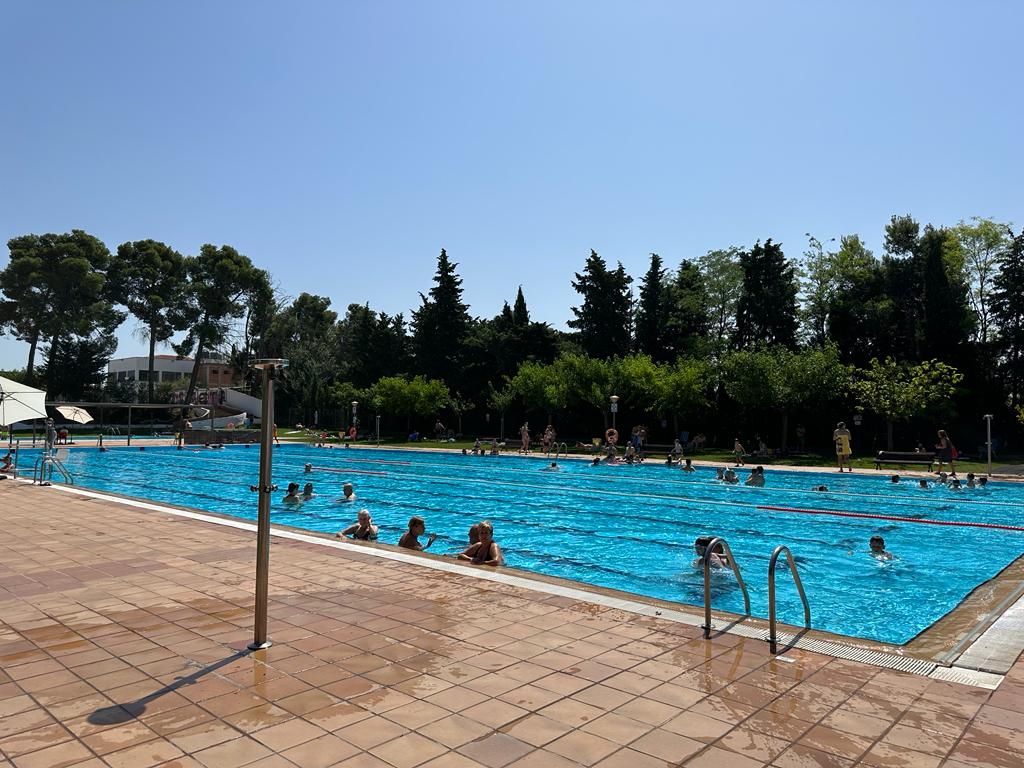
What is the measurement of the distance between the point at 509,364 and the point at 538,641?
45.9 m

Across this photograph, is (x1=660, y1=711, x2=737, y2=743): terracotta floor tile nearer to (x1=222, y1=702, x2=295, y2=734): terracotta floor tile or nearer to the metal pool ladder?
(x1=222, y1=702, x2=295, y2=734): terracotta floor tile

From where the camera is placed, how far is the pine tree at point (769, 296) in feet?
145

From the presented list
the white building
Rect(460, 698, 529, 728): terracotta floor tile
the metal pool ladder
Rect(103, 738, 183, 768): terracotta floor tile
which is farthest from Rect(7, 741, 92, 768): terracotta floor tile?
the white building

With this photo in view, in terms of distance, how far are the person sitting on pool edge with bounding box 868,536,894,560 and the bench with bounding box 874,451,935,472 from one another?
14.9 metres

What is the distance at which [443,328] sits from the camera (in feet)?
173

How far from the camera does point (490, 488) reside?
21844mm

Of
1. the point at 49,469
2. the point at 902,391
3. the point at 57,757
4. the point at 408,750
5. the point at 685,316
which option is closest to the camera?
the point at 57,757

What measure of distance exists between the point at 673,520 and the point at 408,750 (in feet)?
42.8

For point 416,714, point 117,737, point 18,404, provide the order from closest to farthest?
point 117,737, point 416,714, point 18,404

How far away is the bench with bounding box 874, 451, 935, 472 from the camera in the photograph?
81.2 feet

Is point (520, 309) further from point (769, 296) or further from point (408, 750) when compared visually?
point (408, 750)

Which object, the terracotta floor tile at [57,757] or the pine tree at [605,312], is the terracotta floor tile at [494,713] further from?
the pine tree at [605,312]

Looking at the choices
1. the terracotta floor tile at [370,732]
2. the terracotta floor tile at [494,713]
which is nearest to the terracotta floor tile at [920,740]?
the terracotta floor tile at [494,713]

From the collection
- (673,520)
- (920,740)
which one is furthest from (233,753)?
(673,520)
